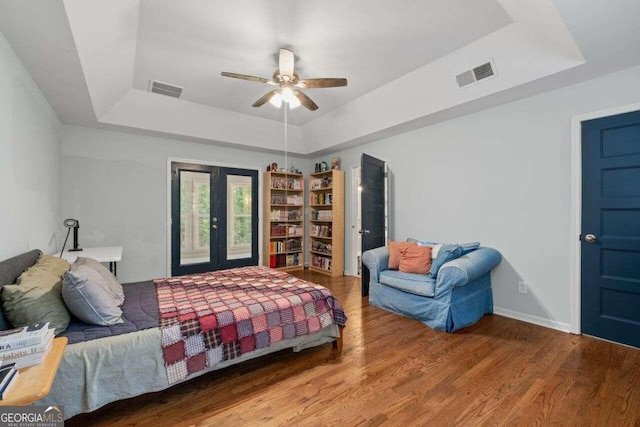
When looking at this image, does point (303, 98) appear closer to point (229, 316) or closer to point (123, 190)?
point (229, 316)

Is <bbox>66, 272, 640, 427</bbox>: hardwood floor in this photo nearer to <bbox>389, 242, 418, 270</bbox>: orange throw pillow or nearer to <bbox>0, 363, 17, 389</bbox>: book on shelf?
<bbox>0, 363, 17, 389</bbox>: book on shelf

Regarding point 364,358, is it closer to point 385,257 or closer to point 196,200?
point 385,257

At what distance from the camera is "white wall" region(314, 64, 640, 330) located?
2.78 m

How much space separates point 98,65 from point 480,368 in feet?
13.4

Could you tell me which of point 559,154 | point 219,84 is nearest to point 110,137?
point 219,84

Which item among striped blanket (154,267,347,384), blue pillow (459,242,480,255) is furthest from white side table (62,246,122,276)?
blue pillow (459,242,480,255)

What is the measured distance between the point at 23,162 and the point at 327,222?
4204 millimetres

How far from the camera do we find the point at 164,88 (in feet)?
12.0

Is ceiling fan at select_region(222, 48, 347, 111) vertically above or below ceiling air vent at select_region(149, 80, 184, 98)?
below

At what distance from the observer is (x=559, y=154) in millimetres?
2812

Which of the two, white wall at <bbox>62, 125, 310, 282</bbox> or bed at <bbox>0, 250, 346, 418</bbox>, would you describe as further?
white wall at <bbox>62, 125, 310, 282</bbox>

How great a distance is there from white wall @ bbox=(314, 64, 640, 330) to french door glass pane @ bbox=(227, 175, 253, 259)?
10.2 feet

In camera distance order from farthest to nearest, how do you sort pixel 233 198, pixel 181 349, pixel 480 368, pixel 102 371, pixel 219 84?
pixel 233 198, pixel 219 84, pixel 480 368, pixel 181 349, pixel 102 371

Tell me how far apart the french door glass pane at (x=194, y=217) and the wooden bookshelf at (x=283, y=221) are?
41.4 inches
